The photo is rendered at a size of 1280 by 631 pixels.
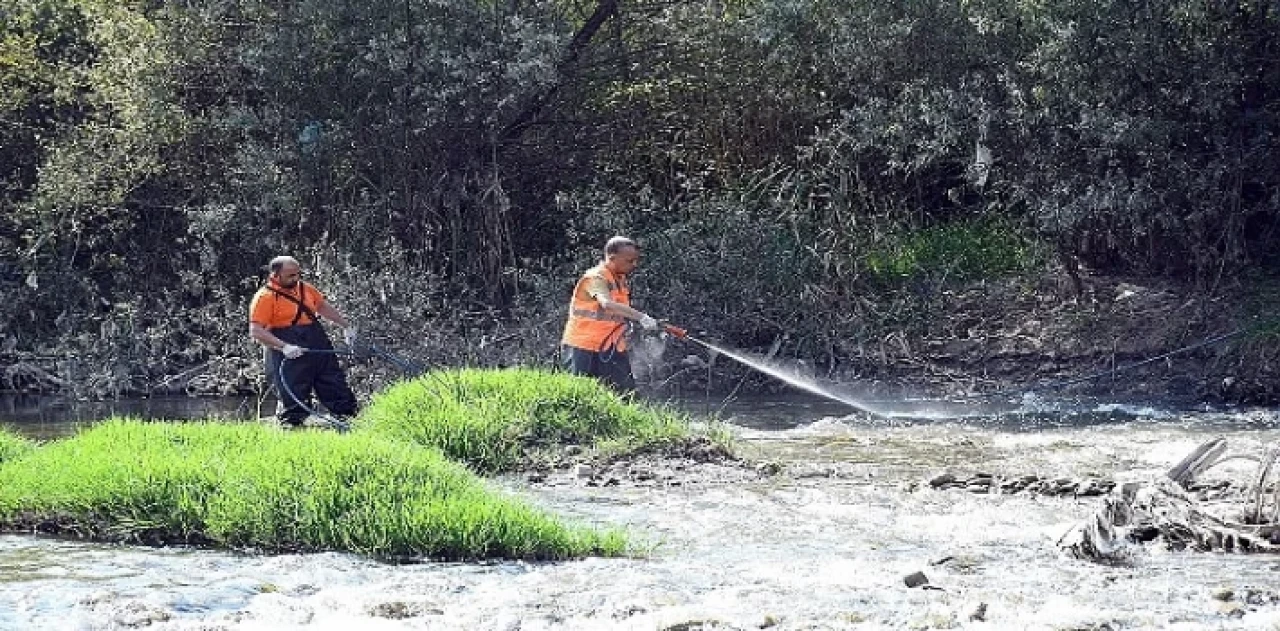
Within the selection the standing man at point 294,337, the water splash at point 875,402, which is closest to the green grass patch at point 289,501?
the standing man at point 294,337

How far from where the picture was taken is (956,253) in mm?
21906

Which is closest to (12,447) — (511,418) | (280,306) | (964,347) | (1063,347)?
(280,306)

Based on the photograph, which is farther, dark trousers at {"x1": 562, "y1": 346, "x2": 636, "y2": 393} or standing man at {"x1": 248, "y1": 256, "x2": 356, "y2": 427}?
standing man at {"x1": 248, "y1": 256, "x2": 356, "y2": 427}

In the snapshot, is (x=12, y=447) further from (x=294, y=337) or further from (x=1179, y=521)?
(x=1179, y=521)

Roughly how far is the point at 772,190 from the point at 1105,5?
546 cm

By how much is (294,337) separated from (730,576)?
795 centimetres

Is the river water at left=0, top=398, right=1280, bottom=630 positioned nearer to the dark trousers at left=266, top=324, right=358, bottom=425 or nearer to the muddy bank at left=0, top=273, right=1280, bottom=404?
the dark trousers at left=266, top=324, right=358, bottom=425

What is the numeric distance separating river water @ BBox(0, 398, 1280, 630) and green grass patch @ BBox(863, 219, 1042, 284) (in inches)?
349

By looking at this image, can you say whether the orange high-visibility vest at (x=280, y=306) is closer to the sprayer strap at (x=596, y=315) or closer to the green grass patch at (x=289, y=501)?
the sprayer strap at (x=596, y=315)

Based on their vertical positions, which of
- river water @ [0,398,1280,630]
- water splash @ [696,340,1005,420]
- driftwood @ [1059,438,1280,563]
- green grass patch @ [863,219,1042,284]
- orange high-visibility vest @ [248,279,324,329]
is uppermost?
green grass patch @ [863,219,1042,284]

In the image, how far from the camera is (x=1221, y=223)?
64.9 ft

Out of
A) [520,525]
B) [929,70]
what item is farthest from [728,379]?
[520,525]

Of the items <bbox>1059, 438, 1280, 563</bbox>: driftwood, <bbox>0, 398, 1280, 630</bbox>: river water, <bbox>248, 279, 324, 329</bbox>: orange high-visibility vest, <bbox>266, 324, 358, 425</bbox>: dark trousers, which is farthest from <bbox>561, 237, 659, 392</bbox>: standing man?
<bbox>1059, 438, 1280, 563</bbox>: driftwood

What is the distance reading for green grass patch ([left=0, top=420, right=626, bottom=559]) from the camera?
9.91 metres
